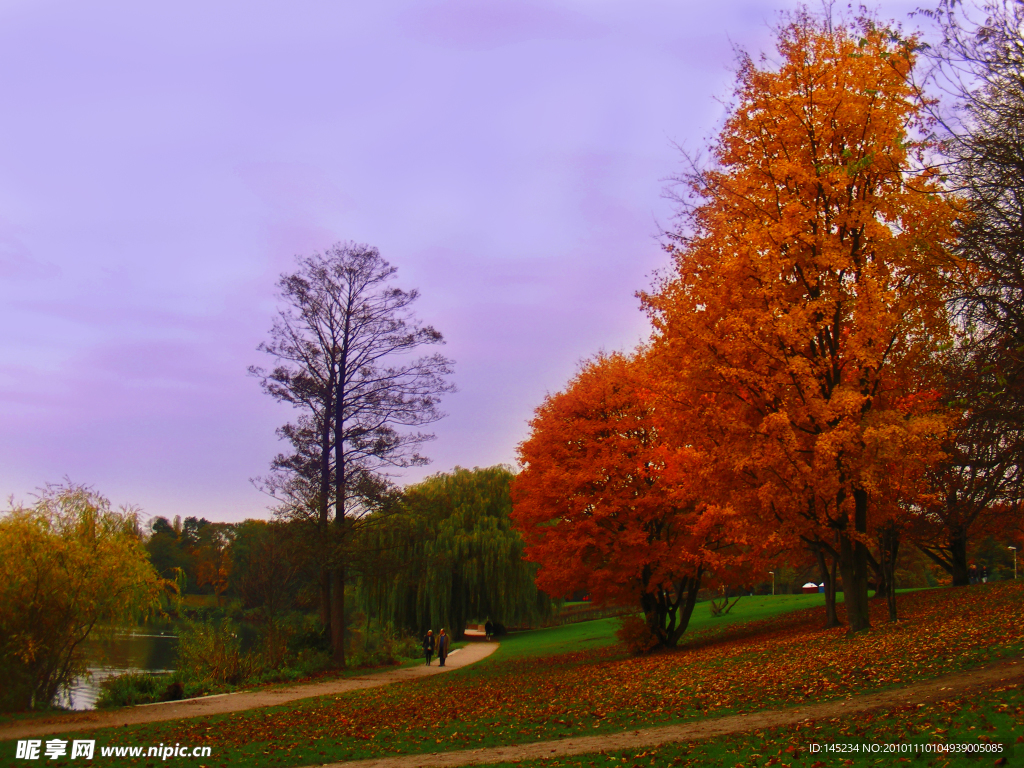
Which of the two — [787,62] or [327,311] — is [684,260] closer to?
[787,62]

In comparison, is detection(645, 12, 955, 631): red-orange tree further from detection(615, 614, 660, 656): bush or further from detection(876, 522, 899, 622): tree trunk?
detection(615, 614, 660, 656): bush

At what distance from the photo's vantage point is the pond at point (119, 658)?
17.7 meters

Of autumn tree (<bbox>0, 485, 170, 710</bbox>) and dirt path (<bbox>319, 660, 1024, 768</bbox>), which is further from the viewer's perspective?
autumn tree (<bbox>0, 485, 170, 710</bbox>)

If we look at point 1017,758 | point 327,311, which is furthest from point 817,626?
point 327,311

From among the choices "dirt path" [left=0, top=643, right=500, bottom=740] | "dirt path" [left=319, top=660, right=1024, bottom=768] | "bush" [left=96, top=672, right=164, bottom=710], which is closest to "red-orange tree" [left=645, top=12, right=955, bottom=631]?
"dirt path" [left=319, top=660, right=1024, bottom=768]

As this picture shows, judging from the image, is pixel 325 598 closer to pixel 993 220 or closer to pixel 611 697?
pixel 611 697

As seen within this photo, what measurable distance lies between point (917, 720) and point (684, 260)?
9.84 meters

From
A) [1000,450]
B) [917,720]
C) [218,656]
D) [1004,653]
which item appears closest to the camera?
[917,720]

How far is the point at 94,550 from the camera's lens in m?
16.8

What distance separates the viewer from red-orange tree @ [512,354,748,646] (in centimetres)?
2150

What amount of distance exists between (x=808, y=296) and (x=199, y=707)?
15.9m

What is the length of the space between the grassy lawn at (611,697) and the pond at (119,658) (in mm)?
5545

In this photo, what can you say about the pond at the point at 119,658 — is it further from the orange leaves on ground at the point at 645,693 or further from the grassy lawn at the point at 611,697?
the orange leaves on ground at the point at 645,693

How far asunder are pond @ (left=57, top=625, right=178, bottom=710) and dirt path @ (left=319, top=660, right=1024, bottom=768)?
37.7ft
